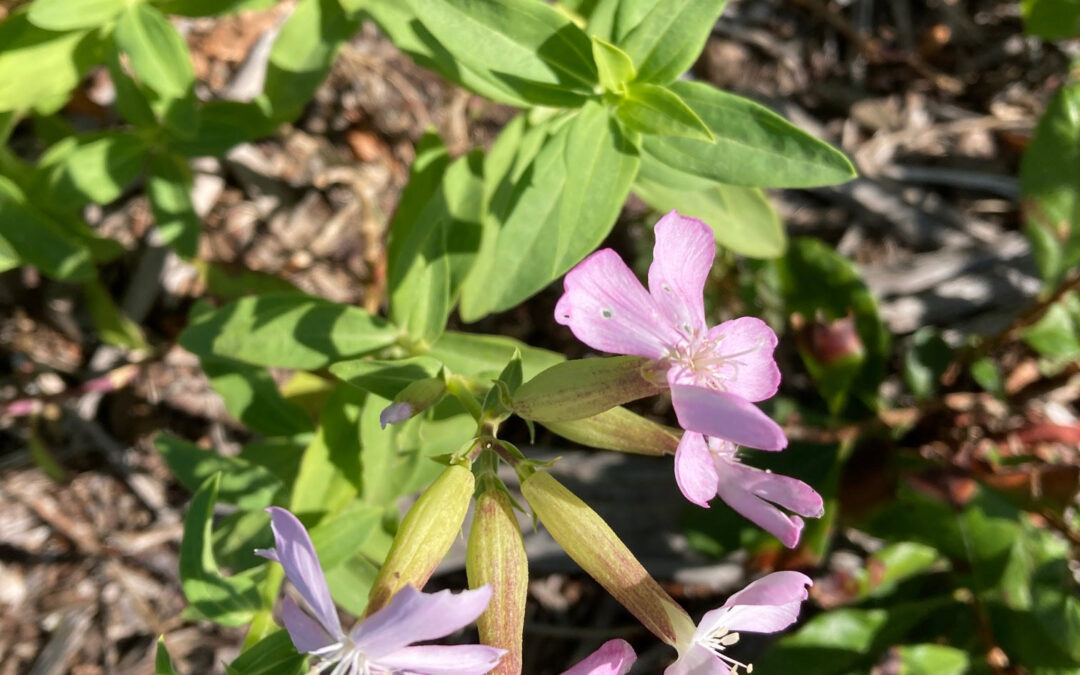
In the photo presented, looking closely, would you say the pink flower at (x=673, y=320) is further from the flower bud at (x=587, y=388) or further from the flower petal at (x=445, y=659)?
the flower petal at (x=445, y=659)

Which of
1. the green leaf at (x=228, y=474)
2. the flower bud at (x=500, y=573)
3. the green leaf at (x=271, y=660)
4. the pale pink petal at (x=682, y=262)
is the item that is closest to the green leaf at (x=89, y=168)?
the green leaf at (x=228, y=474)

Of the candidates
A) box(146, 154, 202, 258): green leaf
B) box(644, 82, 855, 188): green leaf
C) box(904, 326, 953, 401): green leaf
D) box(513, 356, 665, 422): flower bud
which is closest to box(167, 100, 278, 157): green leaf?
box(146, 154, 202, 258): green leaf

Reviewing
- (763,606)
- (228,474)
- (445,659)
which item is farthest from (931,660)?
(228,474)

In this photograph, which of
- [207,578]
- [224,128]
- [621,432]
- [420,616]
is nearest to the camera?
[420,616]

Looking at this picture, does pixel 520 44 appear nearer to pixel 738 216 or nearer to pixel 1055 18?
pixel 738 216

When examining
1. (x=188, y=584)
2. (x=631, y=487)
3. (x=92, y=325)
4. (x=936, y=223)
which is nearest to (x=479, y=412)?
(x=188, y=584)

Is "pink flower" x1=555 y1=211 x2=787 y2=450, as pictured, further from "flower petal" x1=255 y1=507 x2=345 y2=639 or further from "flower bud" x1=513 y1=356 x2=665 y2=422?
"flower petal" x1=255 y1=507 x2=345 y2=639
